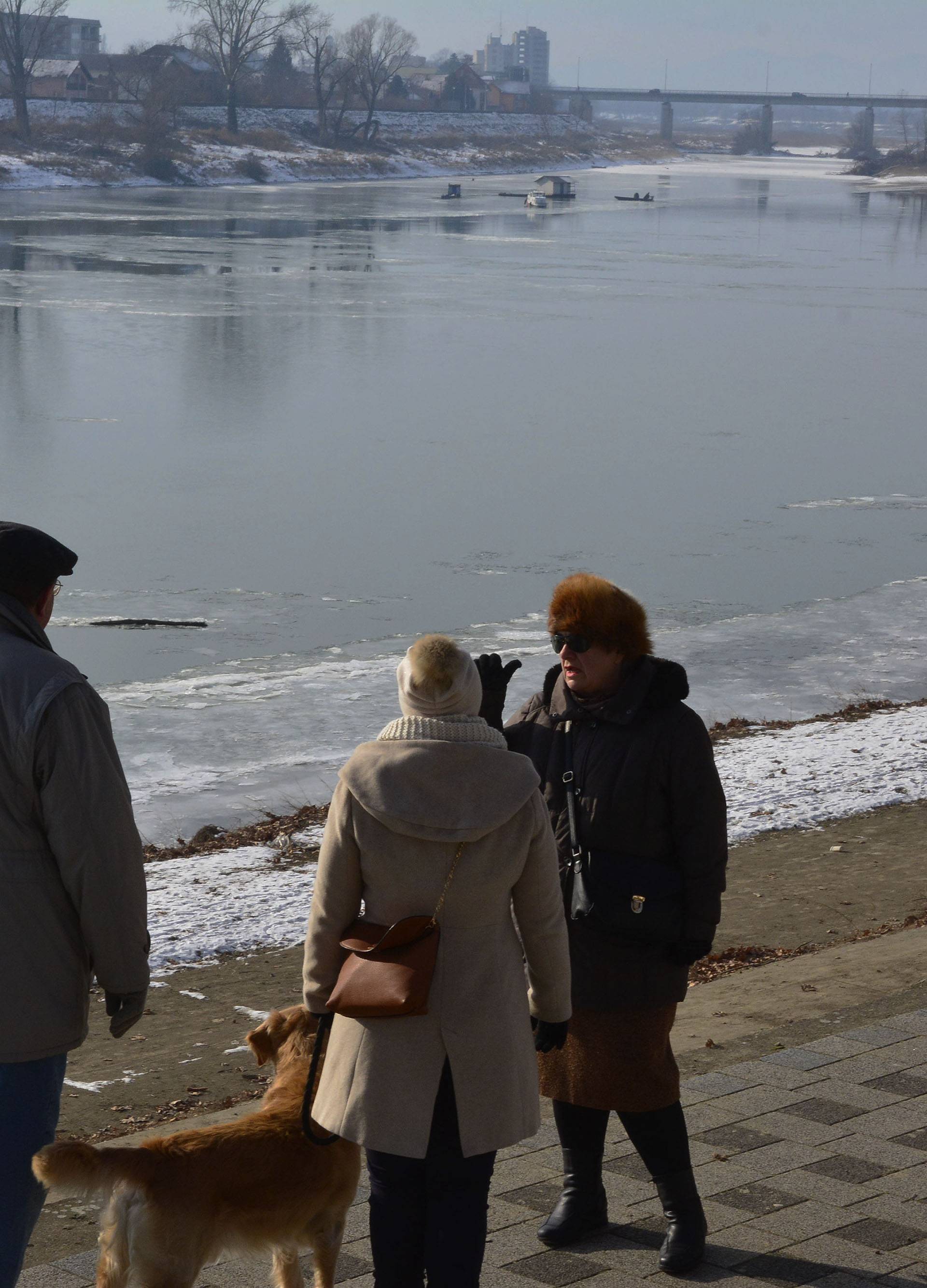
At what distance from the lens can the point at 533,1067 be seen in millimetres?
2623

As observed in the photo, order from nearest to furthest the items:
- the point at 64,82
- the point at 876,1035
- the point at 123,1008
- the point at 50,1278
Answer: the point at 123,1008, the point at 50,1278, the point at 876,1035, the point at 64,82

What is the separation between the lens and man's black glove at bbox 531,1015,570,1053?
2746mm

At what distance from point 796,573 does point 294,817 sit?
22.3 feet

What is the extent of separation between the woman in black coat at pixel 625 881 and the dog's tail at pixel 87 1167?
1.04m

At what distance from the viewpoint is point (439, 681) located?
8.27ft

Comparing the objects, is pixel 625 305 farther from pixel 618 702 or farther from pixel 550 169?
pixel 550 169

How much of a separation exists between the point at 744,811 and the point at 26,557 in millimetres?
5438

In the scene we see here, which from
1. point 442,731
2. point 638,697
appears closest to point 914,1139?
point 638,697

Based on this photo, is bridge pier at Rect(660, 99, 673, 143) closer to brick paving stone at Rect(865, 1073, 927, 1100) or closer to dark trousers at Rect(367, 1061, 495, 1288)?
brick paving stone at Rect(865, 1073, 927, 1100)

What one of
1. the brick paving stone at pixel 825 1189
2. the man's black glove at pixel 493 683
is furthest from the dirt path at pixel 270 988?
the man's black glove at pixel 493 683

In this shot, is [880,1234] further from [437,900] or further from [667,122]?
[667,122]

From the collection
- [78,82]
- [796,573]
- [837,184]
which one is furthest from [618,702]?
[78,82]

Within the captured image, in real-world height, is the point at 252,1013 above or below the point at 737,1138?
below

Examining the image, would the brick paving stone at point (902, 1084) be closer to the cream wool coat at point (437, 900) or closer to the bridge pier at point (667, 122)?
the cream wool coat at point (437, 900)
